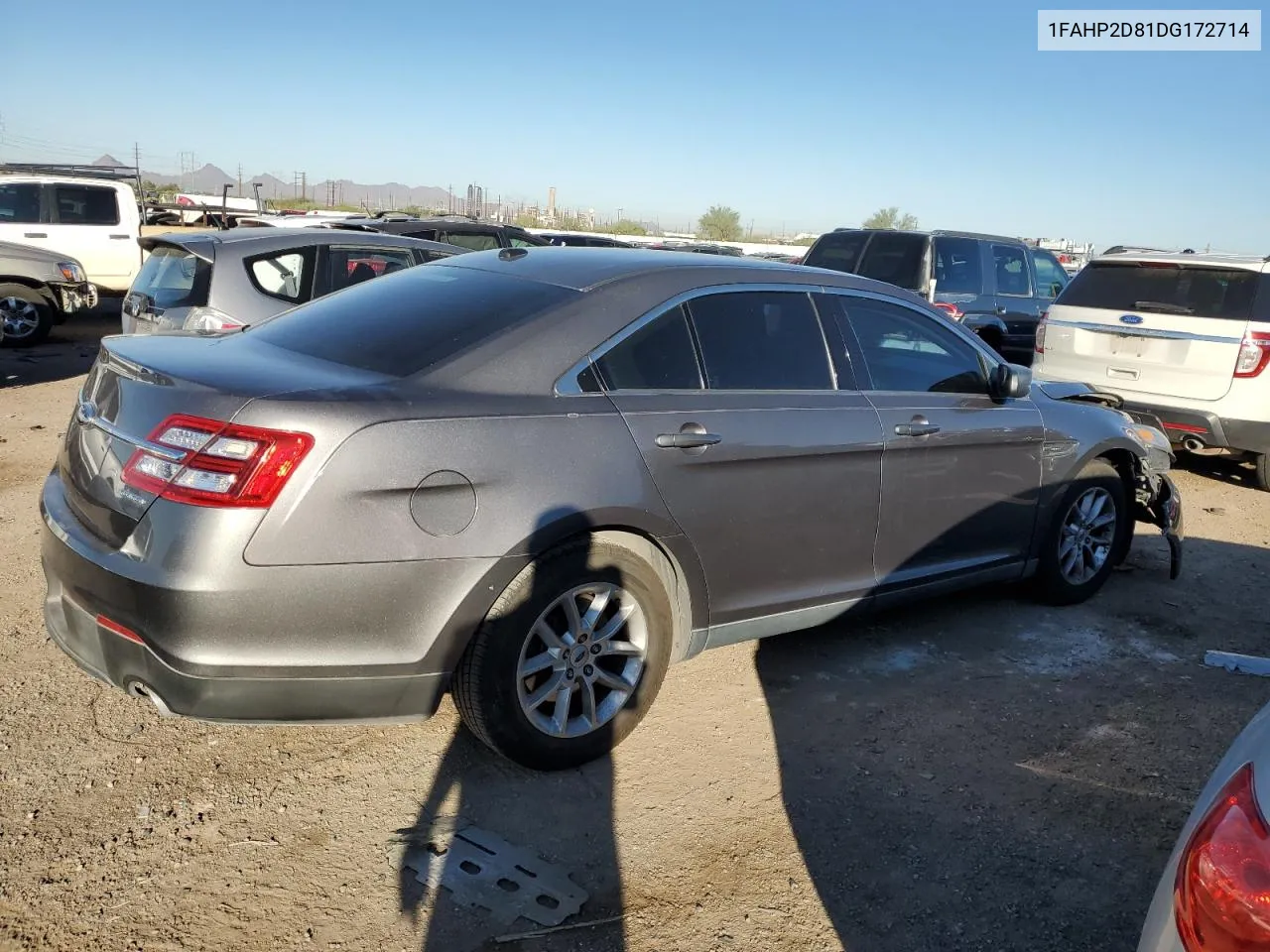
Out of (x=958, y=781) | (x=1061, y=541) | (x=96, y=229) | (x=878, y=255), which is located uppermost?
(x=96, y=229)

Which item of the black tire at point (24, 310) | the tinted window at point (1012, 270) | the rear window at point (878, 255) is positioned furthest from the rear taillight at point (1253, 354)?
the black tire at point (24, 310)

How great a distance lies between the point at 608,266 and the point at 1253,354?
226 inches

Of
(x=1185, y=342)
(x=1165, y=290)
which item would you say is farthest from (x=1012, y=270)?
(x=1185, y=342)

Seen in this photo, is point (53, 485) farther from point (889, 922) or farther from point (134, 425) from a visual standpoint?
point (889, 922)

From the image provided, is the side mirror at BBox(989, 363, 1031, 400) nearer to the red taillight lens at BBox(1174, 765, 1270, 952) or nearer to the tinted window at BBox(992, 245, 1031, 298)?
the red taillight lens at BBox(1174, 765, 1270, 952)

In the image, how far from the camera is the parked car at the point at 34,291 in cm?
1202

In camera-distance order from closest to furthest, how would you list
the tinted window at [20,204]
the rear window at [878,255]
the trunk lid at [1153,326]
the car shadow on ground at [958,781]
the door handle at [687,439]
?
the car shadow on ground at [958,781]
the door handle at [687,439]
the trunk lid at [1153,326]
the rear window at [878,255]
the tinted window at [20,204]

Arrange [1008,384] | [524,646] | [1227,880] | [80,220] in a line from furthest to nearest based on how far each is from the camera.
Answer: [80,220] → [1008,384] → [524,646] → [1227,880]

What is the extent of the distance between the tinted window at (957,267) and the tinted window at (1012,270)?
1.21ft

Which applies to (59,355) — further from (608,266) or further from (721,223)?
(721,223)

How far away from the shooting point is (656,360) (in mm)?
3625

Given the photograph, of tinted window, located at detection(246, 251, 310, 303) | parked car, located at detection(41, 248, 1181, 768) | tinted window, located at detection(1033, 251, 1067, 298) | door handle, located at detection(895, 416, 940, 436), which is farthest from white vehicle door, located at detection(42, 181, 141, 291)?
door handle, located at detection(895, 416, 940, 436)

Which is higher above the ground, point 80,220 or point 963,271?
point 80,220

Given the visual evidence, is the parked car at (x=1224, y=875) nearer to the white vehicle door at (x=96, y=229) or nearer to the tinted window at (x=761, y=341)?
the tinted window at (x=761, y=341)
